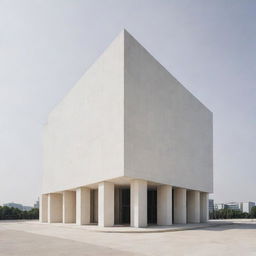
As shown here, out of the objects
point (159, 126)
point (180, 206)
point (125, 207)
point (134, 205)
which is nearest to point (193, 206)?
point (180, 206)

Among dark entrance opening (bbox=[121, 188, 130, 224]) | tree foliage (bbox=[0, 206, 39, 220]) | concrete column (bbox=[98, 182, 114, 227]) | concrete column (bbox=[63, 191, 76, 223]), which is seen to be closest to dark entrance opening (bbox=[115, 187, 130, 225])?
dark entrance opening (bbox=[121, 188, 130, 224])

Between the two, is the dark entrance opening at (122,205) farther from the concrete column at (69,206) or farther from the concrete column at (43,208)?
the concrete column at (43,208)

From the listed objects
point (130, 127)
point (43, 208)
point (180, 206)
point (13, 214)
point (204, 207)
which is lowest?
point (13, 214)

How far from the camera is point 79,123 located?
31.6 metres

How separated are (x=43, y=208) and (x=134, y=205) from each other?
82.9 ft

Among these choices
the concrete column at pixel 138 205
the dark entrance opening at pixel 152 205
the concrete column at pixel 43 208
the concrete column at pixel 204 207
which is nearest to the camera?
the concrete column at pixel 138 205

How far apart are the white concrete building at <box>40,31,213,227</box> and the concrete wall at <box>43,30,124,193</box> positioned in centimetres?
8

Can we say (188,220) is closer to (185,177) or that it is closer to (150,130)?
(185,177)

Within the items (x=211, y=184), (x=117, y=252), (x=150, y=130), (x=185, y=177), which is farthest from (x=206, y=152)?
(x=117, y=252)

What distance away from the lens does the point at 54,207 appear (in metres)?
42.3

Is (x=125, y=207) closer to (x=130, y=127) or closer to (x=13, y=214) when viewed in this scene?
(x=130, y=127)

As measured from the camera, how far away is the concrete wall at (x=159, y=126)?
23.9 metres

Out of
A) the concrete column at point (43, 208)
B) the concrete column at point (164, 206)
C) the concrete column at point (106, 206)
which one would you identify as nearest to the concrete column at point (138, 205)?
the concrete column at point (106, 206)

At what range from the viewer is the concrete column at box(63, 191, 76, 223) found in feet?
118
